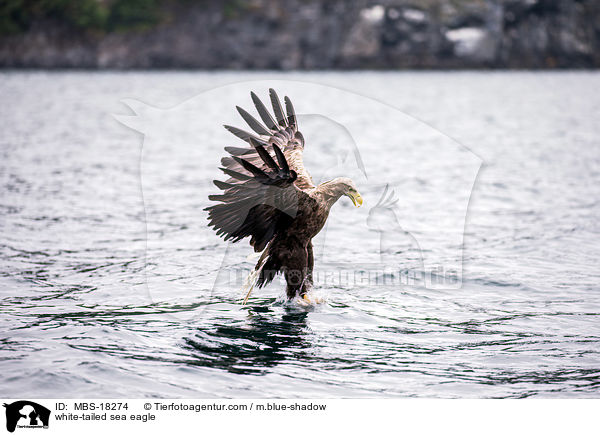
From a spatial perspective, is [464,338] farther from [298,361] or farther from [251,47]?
[251,47]

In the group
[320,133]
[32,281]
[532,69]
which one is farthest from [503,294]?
[532,69]

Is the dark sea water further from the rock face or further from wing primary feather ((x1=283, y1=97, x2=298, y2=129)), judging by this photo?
the rock face

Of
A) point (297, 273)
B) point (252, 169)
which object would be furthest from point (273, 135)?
point (252, 169)

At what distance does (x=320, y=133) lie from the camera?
31.6 meters

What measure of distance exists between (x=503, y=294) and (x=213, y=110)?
36.1 meters

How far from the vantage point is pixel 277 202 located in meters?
7.54

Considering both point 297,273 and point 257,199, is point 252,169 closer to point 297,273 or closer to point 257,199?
point 257,199

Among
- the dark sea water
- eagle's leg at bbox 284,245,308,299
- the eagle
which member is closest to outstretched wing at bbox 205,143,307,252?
the eagle

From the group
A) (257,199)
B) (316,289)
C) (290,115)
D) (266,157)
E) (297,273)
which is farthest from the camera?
(316,289)

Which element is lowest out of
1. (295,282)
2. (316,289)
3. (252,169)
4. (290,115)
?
(316,289)

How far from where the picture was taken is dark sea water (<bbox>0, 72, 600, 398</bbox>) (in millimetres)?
6840

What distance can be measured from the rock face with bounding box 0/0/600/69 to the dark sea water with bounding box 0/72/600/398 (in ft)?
249

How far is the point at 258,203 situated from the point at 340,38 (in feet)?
302
